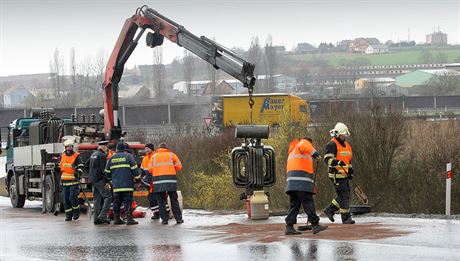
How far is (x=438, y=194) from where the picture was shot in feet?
90.2

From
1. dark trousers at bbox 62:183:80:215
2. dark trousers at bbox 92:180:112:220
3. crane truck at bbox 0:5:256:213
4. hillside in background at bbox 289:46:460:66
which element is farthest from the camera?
hillside in background at bbox 289:46:460:66

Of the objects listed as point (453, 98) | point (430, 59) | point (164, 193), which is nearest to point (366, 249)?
point (164, 193)

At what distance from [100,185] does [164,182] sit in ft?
6.44

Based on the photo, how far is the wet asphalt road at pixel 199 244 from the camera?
13984 mm

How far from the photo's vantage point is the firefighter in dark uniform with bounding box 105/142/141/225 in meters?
20.8

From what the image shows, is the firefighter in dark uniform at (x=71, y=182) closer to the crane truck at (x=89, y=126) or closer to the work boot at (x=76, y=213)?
the work boot at (x=76, y=213)

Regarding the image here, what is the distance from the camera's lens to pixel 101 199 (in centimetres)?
2197

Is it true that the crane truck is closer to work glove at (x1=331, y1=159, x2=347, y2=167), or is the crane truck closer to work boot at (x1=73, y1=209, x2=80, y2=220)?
work boot at (x1=73, y1=209, x2=80, y2=220)

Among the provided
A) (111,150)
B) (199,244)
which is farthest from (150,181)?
(199,244)

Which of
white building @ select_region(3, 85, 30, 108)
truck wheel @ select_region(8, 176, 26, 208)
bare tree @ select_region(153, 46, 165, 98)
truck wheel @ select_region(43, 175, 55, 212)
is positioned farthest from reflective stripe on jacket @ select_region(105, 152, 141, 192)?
white building @ select_region(3, 85, 30, 108)

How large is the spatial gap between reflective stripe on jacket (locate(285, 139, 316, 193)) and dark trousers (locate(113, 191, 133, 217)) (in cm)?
506

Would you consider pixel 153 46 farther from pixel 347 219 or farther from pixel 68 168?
pixel 347 219

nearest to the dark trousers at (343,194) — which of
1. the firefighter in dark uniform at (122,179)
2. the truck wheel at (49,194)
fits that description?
the firefighter in dark uniform at (122,179)

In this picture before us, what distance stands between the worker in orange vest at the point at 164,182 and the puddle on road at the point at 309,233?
81.4 inches
